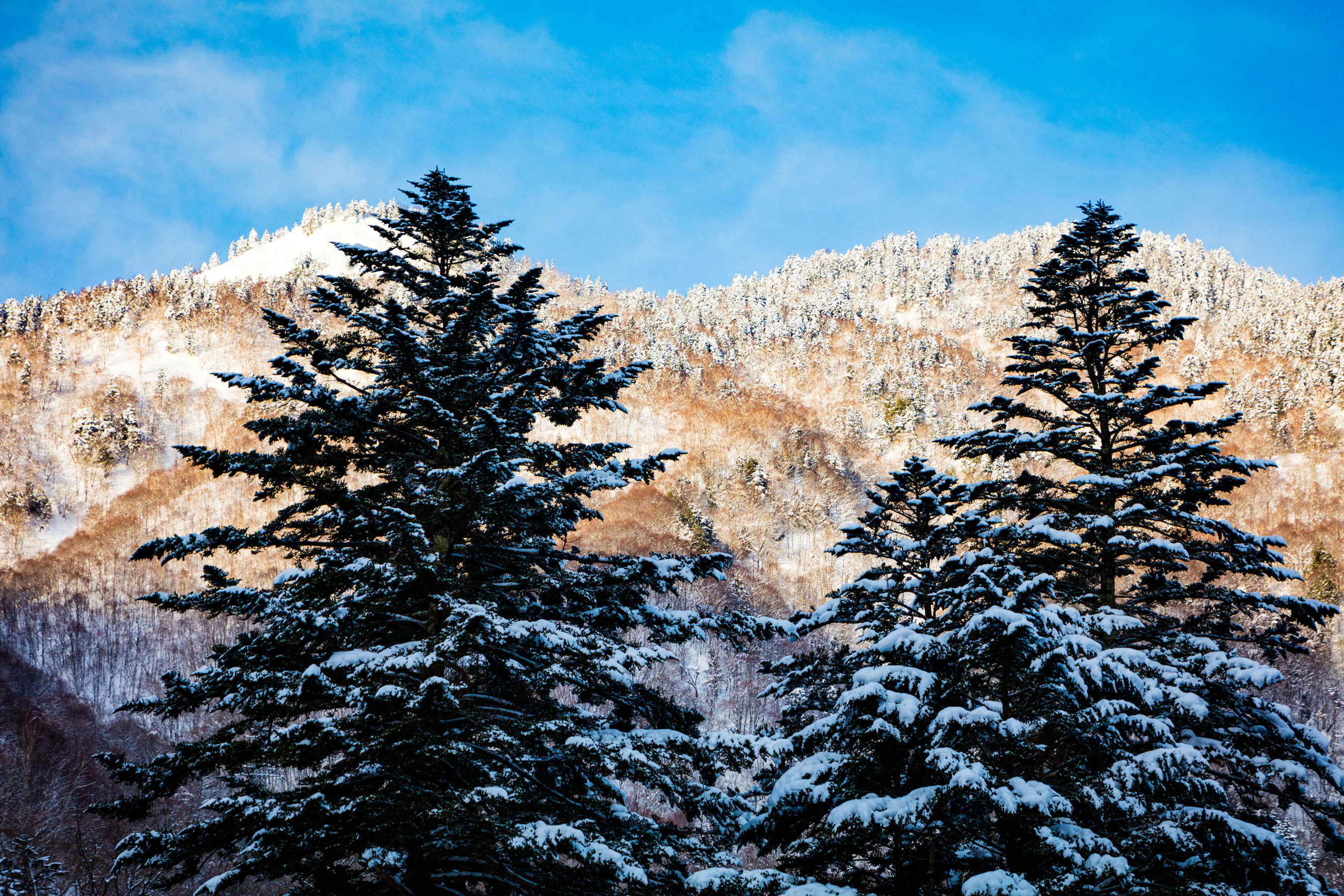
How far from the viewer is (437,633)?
9719 mm

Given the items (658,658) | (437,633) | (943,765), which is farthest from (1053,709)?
(437,633)

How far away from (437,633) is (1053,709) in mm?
7512

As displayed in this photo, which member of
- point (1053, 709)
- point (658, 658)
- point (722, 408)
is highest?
point (722, 408)

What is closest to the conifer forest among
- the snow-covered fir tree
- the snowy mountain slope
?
the snow-covered fir tree

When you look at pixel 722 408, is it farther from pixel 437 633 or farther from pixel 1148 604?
pixel 437 633

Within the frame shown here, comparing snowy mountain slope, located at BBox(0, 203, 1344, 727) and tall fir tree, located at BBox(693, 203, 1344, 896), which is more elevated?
snowy mountain slope, located at BBox(0, 203, 1344, 727)

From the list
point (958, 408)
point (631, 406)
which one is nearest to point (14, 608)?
point (631, 406)

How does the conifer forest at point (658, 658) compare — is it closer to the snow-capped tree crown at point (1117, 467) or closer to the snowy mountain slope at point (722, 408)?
the snow-capped tree crown at point (1117, 467)

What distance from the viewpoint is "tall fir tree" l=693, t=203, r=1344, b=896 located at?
827 centimetres

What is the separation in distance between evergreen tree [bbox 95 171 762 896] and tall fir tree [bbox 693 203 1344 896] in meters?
1.82

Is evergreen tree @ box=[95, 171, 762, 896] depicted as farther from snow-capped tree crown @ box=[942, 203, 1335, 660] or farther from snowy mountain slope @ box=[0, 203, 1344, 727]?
snowy mountain slope @ box=[0, 203, 1344, 727]

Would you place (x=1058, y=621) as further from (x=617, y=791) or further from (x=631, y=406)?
(x=631, y=406)

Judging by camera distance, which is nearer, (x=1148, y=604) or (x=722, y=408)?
(x=1148, y=604)

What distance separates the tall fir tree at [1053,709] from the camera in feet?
27.1
